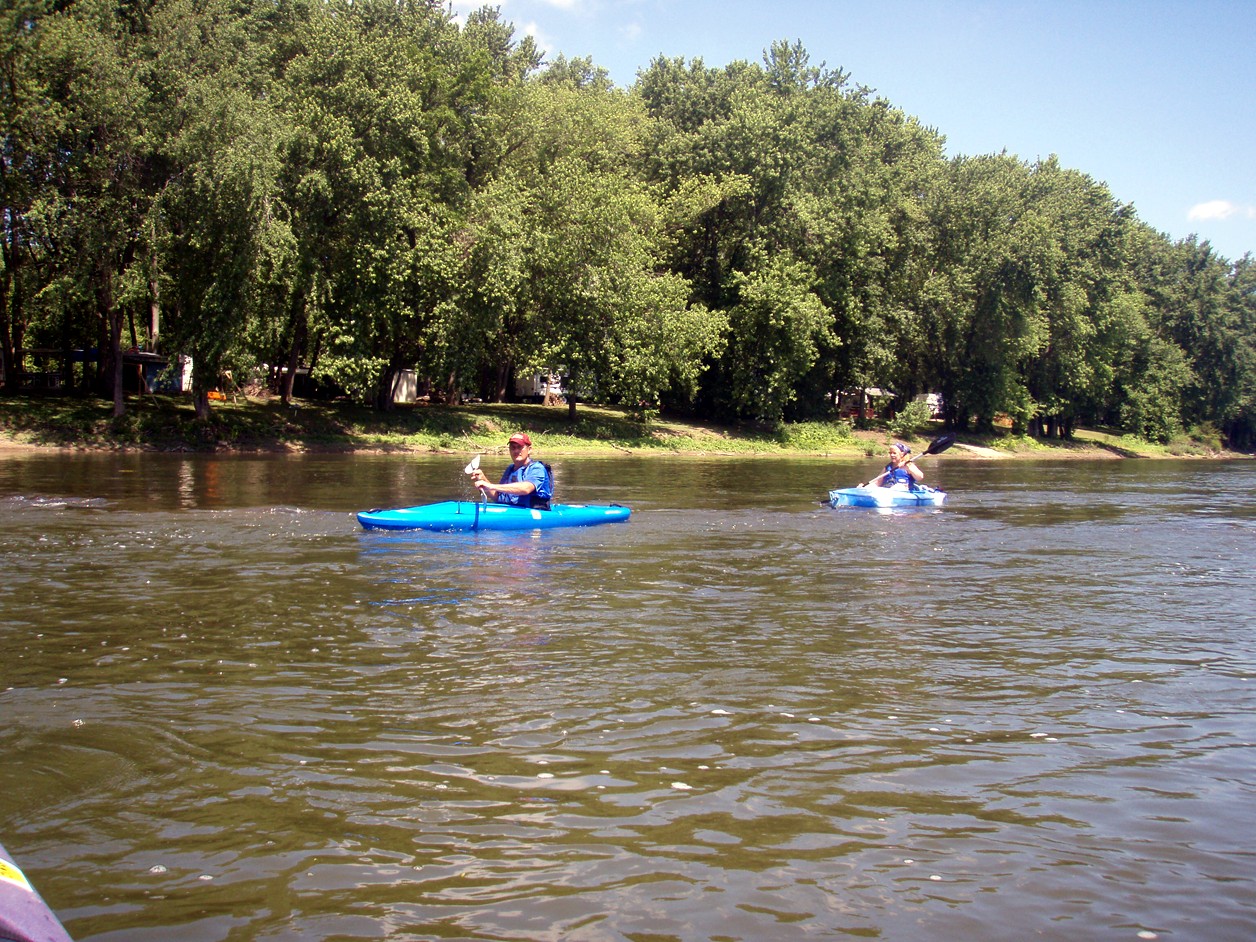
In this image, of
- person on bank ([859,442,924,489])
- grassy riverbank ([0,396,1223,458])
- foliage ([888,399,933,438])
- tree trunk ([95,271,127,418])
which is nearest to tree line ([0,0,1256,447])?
tree trunk ([95,271,127,418])

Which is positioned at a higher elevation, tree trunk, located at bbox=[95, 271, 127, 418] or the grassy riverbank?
tree trunk, located at bbox=[95, 271, 127, 418]

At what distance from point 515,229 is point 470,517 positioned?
25.4m

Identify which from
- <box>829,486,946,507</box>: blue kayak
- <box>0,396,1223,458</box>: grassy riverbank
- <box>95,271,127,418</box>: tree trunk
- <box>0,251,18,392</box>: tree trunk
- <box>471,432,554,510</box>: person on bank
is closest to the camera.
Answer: <box>471,432,554,510</box>: person on bank

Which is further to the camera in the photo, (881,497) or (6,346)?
(6,346)

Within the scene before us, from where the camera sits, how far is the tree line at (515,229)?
3225 cm

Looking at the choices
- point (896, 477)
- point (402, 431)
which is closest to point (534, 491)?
point (896, 477)

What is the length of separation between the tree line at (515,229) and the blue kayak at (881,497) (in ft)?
68.1

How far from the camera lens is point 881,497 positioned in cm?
2045

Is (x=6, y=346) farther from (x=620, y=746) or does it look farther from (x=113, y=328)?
(x=620, y=746)

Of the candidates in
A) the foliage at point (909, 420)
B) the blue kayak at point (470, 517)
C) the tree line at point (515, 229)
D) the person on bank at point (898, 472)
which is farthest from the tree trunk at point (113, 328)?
the foliage at point (909, 420)

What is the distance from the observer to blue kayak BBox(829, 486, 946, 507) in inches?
805

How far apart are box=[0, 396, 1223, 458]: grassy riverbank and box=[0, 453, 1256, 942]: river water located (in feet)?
72.7

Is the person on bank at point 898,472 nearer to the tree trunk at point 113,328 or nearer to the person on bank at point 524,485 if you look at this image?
the person on bank at point 524,485

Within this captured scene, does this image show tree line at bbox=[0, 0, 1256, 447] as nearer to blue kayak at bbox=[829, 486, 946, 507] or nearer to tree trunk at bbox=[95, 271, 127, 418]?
tree trunk at bbox=[95, 271, 127, 418]
